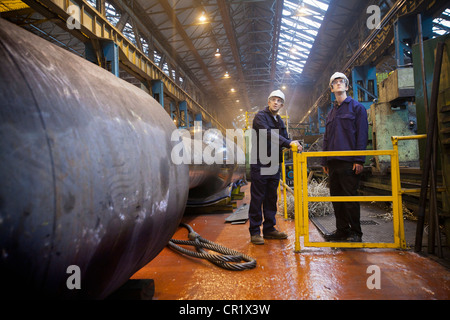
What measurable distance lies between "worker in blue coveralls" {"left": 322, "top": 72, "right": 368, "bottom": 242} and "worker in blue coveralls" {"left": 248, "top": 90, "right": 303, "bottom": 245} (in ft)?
1.63

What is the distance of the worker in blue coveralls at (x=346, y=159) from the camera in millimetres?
2246

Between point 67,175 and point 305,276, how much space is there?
5.33ft

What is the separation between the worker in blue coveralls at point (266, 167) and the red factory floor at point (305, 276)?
324 millimetres

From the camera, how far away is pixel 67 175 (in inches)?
24.8

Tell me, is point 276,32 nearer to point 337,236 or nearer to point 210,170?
point 210,170

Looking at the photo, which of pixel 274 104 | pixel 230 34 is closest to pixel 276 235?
pixel 274 104

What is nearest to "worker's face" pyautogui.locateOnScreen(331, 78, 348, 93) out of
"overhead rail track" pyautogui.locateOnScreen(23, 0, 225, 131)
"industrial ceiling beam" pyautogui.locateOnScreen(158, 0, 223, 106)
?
"overhead rail track" pyautogui.locateOnScreen(23, 0, 225, 131)

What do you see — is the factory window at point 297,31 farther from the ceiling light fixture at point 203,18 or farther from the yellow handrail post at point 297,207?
the yellow handrail post at point 297,207

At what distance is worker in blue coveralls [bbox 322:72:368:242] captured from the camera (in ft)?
7.37

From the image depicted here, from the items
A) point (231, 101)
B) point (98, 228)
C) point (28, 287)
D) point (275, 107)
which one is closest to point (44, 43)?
point (98, 228)

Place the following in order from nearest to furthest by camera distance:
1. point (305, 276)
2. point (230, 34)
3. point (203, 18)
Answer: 1. point (305, 276)
2. point (203, 18)
3. point (230, 34)

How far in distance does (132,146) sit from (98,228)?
293mm

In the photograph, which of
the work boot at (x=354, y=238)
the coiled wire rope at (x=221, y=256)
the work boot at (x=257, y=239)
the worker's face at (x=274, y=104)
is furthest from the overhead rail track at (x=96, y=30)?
the work boot at (x=354, y=238)

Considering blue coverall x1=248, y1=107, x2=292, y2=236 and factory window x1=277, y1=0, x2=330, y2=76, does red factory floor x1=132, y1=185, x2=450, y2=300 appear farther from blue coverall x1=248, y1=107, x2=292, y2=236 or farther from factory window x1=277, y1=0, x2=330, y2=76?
factory window x1=277, y1=0, x2=330, y2=76
